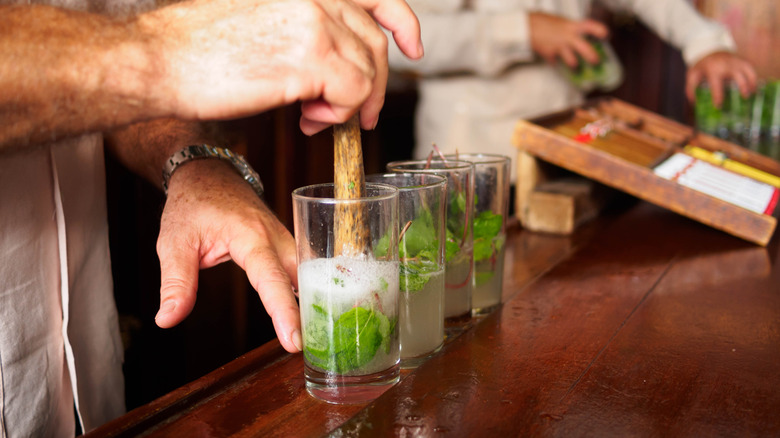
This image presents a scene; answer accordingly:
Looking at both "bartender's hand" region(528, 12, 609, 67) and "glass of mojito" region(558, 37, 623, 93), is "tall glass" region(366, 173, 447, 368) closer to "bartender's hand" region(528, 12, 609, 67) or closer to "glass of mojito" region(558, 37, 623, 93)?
"bartender's hand" region(528, 12, 609, 67)

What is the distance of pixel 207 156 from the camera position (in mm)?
1049

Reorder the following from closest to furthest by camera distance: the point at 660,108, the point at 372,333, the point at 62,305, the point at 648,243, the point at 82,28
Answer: the point at 82,28 → the point at 372,333 → the point at 62,305 → the point at 648,243 → the point at 660,108

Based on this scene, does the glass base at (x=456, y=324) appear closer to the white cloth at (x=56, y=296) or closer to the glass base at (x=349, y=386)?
the glass base at (x=349, y=386)

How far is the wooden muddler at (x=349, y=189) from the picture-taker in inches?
28.0

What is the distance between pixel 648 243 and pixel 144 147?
1136mm

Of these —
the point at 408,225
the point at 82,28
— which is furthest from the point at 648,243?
the point at 82,28

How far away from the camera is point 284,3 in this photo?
25.3 inches

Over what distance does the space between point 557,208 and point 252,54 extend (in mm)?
1188

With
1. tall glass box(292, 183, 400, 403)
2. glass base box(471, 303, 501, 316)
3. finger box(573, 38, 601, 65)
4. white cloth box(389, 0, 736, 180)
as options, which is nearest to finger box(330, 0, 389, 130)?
tall glass box(292, 183, 400, 403)

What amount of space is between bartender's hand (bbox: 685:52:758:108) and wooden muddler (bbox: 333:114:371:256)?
Result: 7.17 ft

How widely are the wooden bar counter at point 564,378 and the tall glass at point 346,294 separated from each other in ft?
0.12

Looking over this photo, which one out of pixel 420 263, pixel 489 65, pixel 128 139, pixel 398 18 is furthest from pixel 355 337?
pixel 489 65

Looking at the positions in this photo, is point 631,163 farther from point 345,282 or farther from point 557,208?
point 345,282

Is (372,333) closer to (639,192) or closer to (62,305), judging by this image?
(62,305)
